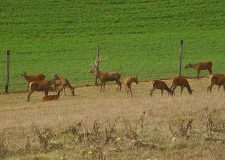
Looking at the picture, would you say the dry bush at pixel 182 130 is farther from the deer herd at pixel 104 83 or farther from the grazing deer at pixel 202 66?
the grazing deer at pixel 202 66

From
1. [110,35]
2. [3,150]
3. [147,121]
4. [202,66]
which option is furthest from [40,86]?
[110,35]

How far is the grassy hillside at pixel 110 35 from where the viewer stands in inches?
1261

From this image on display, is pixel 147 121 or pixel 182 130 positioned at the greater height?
pixel 182 130

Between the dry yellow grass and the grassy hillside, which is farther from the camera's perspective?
the grassy hillside

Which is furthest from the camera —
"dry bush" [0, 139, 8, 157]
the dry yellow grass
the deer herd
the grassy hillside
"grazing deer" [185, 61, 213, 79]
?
the grassy hillside

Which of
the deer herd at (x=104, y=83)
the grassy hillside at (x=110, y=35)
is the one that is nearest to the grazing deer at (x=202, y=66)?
the grassy hillside at (x=110, y=35)

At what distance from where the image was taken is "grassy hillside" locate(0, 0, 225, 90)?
32.0 m

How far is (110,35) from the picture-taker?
136ft

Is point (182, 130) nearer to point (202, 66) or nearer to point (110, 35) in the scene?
point (202, 66)

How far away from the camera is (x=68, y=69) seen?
102 feet

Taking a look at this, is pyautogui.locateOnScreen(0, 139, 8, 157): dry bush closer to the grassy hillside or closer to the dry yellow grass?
the dry yellow grass

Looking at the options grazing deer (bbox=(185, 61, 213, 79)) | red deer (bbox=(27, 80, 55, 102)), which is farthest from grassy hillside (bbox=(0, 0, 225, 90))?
red deer (bbox=(27, 80, 55, 102))

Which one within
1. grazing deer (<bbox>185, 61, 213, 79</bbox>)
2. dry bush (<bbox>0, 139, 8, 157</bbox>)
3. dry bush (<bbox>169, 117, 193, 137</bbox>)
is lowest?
grazing deer (<bbox>185, 61, 213, 79</bbox>)

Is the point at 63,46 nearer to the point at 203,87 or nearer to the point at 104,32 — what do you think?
the point at 104,32
